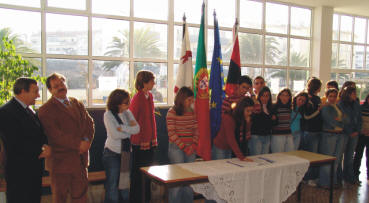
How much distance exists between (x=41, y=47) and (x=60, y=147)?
327 centimetres

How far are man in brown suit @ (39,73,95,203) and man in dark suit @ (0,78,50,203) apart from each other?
0.12 metres

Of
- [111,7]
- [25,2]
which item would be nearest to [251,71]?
[111,7]

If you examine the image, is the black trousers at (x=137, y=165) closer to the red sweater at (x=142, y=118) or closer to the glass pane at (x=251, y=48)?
the red sweater at (x=142, y=118)

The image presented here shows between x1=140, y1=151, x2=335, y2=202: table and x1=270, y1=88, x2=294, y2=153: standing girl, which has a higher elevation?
x1=270, y1=88, x2=294, y2=153: standing girl

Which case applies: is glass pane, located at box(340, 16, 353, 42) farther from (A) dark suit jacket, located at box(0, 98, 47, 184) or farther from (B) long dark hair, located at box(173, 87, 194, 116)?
(A) dark suit jacket, located at box(0, 98, 47, 184)

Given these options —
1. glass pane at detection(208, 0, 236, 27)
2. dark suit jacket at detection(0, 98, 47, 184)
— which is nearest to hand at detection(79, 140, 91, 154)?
dark suit jacket at detection(0, 98, 47, 184)

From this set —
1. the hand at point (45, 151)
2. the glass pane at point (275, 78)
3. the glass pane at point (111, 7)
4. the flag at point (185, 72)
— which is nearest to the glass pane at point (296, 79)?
the glass pane at point (275, 78)

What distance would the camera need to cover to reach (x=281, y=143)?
411 centimetres

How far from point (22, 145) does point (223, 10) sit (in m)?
5.60

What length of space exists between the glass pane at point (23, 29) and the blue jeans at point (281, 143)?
163 inches

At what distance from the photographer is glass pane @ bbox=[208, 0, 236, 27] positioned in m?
6.94

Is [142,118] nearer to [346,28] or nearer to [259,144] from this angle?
[259,144]

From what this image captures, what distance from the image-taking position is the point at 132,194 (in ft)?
11.7

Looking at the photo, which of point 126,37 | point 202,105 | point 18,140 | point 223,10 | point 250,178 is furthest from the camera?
point 223,10
